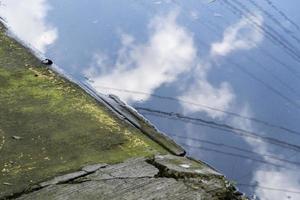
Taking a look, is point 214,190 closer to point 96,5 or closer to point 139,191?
point 139,191

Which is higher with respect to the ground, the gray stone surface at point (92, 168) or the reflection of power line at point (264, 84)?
the reflection of power line at point (264, 84)

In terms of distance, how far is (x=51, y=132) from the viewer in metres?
5.03

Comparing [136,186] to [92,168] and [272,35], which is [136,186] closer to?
[92,168]

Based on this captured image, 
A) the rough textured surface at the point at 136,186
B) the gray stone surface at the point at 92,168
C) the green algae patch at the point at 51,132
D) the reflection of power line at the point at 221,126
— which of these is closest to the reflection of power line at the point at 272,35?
the reflection of power line at the point at 221,126

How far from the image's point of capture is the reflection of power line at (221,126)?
6.30m

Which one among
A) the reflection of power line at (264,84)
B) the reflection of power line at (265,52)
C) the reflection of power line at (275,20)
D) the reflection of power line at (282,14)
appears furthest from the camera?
the reflection of power line at (282,14)

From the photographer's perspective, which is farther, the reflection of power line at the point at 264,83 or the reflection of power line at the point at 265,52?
the reflection of power line at the point at 265,52

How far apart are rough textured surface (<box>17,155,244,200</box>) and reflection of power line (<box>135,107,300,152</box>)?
2.08 m

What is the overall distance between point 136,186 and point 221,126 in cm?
258

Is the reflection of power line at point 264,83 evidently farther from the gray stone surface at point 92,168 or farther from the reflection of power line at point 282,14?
the gray stone surface at point 92,168

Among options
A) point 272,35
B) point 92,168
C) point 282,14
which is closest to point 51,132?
point 92,168

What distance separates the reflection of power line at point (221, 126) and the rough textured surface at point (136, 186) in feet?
6.82

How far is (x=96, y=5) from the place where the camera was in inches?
396

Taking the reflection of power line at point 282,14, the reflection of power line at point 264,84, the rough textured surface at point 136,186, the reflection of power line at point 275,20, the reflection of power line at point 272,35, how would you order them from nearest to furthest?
the rough textured surface at point 136,186 → the reflection of power line at point 264,84 → the reflection of power line at point 272,35 → the reflection of power line at point 275,20 → the reflection of power line at point 282,14
